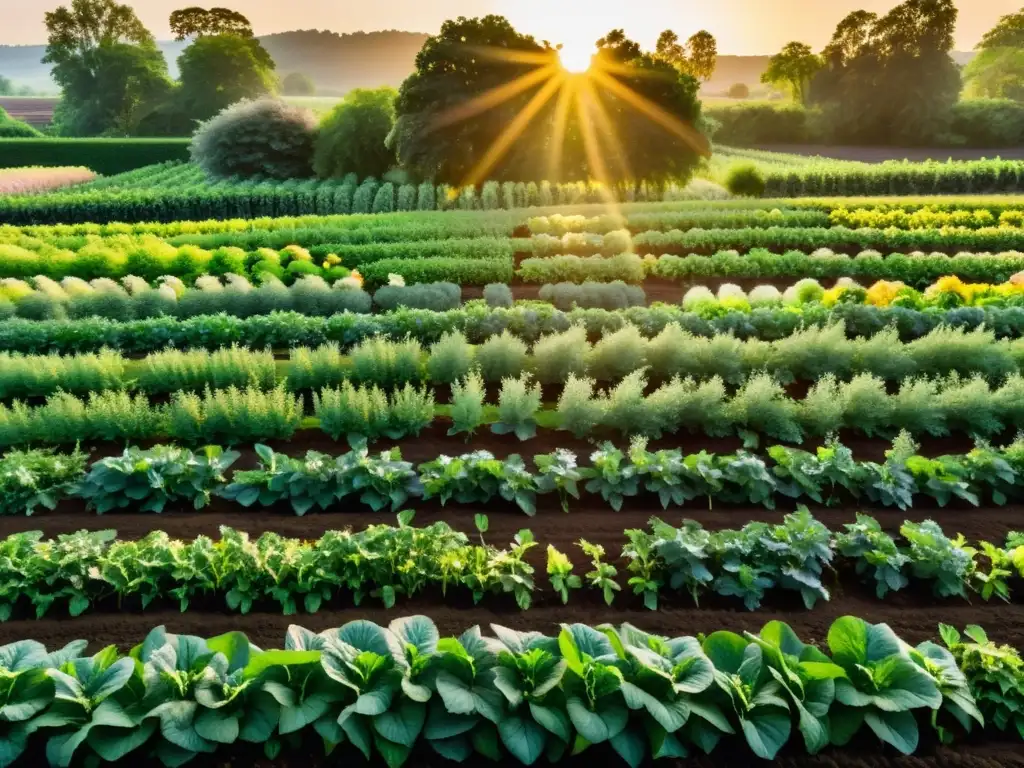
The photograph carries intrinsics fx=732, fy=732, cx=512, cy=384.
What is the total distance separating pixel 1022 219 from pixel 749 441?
1840cm

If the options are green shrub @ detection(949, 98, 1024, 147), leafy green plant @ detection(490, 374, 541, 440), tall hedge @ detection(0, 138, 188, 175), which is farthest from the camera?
green shrub @ detection(949, 98, 1024, 147)

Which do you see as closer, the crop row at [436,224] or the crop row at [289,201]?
the crop row at [436,224]

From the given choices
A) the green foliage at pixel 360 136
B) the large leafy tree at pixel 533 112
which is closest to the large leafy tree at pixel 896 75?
the large leafy tree at pixel 533 112

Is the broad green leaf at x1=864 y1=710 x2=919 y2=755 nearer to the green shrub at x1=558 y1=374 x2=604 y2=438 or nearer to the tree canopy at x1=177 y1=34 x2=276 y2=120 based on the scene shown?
the green shrub at x1=558 y1=374 x2=604 y2=438

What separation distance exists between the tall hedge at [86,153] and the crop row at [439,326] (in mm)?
46213

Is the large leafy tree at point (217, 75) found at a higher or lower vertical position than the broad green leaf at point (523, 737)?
higher

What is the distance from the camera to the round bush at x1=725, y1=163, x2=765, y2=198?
1184 inches

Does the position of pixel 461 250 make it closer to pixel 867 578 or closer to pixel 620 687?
pixel 867 578

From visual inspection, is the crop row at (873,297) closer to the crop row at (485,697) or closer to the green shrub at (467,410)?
the green shrub at (467,410)

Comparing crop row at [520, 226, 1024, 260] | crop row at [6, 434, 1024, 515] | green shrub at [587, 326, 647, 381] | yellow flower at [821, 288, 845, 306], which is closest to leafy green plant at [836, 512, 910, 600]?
crop row at [6, 434, 1024, 515]

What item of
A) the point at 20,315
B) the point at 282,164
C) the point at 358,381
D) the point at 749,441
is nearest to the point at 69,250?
the point at 20,315

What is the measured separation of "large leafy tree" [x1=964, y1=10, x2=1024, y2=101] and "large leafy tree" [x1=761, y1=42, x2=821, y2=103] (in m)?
19.3

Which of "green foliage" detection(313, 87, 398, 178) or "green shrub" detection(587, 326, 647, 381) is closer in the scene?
"green shrub" detection(587, 326, 647, 381)

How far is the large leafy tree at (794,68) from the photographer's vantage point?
66250 millimetres
